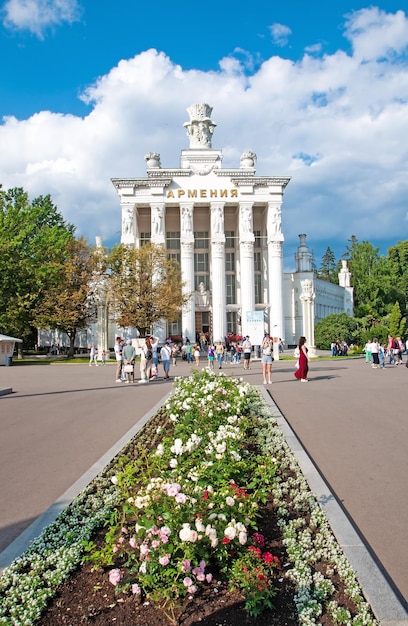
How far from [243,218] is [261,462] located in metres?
51.1

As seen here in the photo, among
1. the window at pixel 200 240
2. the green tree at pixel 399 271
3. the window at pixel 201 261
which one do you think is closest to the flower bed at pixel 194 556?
the window at pixel 201 261

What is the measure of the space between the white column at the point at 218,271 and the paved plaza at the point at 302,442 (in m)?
37.0

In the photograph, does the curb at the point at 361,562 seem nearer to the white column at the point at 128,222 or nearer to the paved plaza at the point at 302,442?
the paved plaza at the point at 302,442

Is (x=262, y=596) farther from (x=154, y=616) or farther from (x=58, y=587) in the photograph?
(x=58, y=587)

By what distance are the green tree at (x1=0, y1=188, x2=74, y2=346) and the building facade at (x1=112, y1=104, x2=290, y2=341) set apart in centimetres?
1150

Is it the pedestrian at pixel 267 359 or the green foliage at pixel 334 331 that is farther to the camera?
the green foliage at pixel 334 331

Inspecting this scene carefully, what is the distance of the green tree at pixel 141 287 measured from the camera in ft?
151

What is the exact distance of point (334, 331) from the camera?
5559 cm

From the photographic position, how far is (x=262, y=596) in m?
3.42

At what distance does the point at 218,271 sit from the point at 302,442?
47.2 meters

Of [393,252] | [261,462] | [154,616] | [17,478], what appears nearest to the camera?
[154,616]

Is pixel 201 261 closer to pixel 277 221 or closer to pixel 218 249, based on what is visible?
pixel 218 249

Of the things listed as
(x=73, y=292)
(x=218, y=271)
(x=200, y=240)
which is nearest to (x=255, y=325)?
(x=73, y=292)

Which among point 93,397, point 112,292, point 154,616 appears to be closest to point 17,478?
point 154,616
